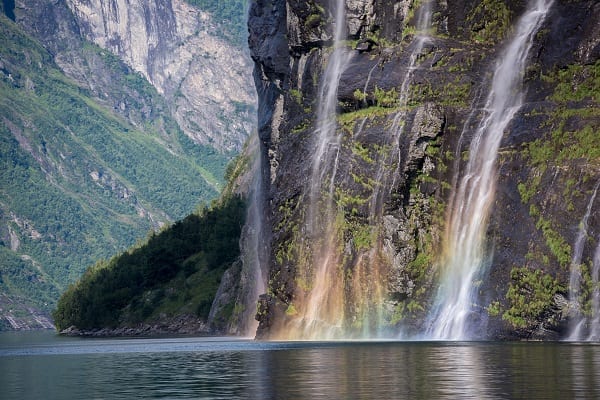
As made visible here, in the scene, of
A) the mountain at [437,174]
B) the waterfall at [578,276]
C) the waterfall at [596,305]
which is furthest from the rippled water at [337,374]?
the mountain at [437,174]

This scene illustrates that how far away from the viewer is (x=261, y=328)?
131 m

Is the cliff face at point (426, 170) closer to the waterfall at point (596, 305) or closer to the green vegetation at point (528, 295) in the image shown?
the green vegetation at point (528, 295)

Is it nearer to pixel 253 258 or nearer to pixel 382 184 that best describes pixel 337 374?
pixel 382 184

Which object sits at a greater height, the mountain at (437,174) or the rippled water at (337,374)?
the mountain at (437,174)

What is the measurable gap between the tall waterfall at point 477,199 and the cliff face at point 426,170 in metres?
0.31

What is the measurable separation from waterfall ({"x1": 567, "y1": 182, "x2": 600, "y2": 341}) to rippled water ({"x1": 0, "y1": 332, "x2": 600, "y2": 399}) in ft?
18.5

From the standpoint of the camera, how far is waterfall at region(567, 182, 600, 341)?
93750 millimetres

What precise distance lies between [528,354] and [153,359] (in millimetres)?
29657

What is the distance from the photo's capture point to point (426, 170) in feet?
384

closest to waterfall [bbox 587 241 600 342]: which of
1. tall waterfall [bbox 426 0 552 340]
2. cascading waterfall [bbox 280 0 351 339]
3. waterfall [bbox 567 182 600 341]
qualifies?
waterfall [bbox 567 182 600 341]

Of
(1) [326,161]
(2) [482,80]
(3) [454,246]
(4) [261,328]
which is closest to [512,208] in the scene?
(3) [454,246]

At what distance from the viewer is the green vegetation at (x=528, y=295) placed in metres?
96.7

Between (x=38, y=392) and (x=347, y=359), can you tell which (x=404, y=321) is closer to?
(x=347, y=359)

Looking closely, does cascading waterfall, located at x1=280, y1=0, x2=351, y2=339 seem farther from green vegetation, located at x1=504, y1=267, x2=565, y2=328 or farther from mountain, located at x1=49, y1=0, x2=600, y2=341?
green vegetation, located at x1=504, y1=267, x2=565, y2=328
